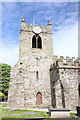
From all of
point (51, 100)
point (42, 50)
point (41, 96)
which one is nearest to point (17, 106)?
point (41, 96)

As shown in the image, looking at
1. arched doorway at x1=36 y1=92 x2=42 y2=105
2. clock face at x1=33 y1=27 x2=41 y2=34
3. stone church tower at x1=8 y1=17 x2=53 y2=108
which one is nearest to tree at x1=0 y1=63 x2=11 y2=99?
stone church tower at x1=8 y1=17 x2=53 y2=108

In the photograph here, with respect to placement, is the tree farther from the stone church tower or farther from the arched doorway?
the arched doorway

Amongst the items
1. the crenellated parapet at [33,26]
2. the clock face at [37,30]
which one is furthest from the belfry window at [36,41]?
the crenellated parapet at [33,26]

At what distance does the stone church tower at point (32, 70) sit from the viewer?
63.0ft

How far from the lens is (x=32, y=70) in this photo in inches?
810

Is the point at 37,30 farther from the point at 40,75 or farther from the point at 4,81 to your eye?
the point at 4,81

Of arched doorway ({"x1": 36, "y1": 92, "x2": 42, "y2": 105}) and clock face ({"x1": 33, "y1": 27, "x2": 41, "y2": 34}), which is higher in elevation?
clock face ({"x1": 33, "y1": 27, "x2": 41, "y2": 34})

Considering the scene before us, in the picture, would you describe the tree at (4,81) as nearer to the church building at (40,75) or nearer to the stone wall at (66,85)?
the church building at (40,75)

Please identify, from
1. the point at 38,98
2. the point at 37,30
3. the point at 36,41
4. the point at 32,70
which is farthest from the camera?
the point at 37,30

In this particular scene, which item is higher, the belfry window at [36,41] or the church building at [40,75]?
the belfry window at [36,41]

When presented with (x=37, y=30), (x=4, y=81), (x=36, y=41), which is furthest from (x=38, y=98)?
(x=4, y=81)

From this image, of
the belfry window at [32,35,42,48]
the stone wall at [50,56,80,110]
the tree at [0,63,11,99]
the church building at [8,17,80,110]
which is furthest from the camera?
the tree at [0,63,11,99]

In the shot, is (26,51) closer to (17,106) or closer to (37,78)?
(37,78)

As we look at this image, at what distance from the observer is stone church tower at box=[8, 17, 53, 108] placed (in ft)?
63.0
